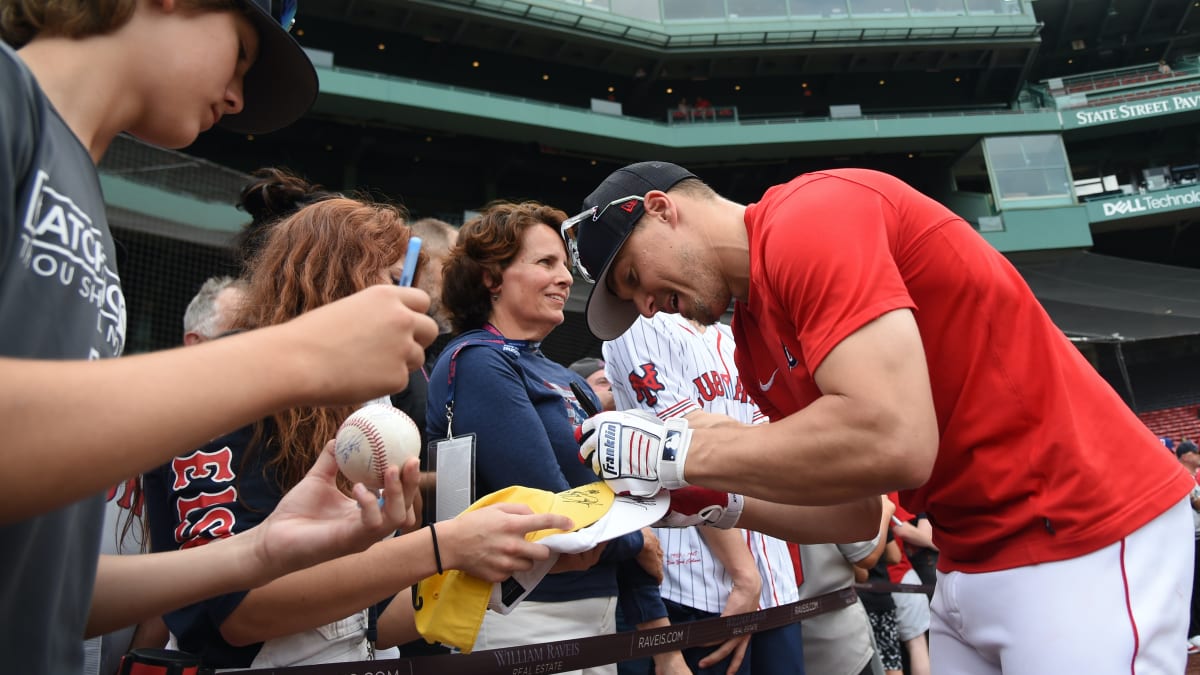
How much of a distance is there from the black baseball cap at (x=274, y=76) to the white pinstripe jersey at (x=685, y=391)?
6.95 ft

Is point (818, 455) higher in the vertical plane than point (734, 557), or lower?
higher

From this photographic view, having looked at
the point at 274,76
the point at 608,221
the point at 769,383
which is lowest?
the point at 769,383

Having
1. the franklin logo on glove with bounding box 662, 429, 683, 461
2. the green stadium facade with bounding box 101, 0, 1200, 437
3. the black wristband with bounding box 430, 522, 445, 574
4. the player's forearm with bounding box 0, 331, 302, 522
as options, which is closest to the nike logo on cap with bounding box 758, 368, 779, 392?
the franklin logo on glove with bounding box 662, 429, 683, 461

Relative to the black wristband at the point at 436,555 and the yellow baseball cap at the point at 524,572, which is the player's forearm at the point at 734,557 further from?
the black wristband at the point at 436,555

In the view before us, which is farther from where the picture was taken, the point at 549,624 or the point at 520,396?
the point at 520,396

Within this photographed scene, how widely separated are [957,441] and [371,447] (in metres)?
1.53

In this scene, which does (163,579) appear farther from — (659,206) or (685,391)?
(685,391)

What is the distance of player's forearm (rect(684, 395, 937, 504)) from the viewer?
6.05 feet

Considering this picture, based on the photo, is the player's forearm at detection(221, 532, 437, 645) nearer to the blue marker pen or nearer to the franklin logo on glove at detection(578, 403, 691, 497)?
the franklin logo on glove at detection(578, 403, 691, 497)

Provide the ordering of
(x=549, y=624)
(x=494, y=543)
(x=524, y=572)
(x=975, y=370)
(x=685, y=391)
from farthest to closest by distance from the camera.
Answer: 1. (x=685, y=391)
2. (x=549, y=624)
3. (x=975, y=370)
4. (x=524, y=572)
5. (x=494, y=543)

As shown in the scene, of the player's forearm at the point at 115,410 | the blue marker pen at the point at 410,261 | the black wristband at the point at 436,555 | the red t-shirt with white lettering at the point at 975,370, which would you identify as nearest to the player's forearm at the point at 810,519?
the red t-shirt with white lettering at the point at 975,370

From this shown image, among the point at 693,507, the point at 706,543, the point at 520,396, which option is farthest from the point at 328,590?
the point at 706,543

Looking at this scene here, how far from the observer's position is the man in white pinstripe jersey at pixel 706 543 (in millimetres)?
3365

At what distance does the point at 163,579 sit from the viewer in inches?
59.1
